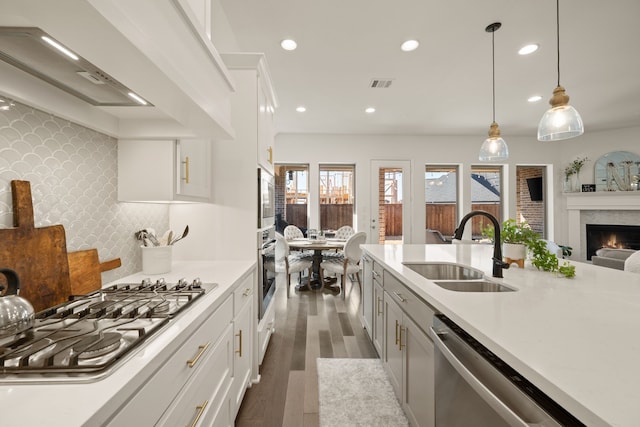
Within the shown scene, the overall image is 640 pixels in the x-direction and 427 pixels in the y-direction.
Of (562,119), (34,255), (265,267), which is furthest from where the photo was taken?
(265,267)

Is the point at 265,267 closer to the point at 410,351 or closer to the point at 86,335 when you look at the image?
the point at 410,351

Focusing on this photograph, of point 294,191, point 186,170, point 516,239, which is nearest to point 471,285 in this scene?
point 516,239

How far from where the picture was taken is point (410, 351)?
147 cm

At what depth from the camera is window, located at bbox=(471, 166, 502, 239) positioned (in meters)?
6.16

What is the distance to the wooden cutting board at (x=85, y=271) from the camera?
1206mm

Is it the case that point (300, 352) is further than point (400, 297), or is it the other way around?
point (300, 352)

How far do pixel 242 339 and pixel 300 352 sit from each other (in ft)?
3.16

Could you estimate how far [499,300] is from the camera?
3.49 feet

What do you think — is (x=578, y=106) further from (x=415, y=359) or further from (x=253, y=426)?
(x=253, y=426)

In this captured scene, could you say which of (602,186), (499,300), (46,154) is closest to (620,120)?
(602,186)

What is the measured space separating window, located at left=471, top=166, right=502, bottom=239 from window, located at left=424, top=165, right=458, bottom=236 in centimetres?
45

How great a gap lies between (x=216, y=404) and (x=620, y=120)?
759 cm

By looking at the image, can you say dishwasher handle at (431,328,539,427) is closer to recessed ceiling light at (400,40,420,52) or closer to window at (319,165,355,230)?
recessed ceiling light at (400,40,420,52)

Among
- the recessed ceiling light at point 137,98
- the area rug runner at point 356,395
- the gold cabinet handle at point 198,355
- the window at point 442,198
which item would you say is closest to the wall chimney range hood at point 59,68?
the recessed ceiling light at point 137,98
